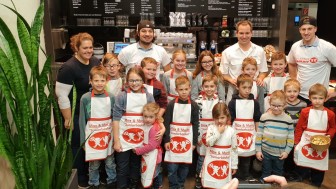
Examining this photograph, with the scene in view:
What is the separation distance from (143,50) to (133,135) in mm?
973

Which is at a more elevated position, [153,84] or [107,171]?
[153,84]

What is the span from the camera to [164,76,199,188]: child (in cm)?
346

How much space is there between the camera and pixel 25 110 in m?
2.38

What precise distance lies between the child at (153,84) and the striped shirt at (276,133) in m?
1.02

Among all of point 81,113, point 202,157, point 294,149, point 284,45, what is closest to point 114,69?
point 81,113

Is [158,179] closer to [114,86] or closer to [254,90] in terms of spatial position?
[114,86]

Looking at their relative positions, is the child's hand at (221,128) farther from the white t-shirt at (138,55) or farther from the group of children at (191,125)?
the white t-shirt at (138,55)

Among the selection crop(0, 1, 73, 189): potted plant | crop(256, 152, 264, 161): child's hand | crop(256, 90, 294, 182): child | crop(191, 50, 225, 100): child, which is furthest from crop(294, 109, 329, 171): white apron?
crop(0, 1, 73, 189): potted plant

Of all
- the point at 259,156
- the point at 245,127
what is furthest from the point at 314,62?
the point at 259,156

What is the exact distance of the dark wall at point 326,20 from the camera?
5680 millimetres

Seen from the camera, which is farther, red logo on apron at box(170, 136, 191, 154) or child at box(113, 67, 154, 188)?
red logo on apron at box(170, 136, 191, 154)

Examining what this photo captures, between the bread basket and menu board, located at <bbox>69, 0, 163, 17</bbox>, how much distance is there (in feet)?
10.4

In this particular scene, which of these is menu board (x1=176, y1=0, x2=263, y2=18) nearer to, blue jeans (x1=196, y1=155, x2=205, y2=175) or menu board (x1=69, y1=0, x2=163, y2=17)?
menu board (x1=69, y1=0, x2=163, y2=17)

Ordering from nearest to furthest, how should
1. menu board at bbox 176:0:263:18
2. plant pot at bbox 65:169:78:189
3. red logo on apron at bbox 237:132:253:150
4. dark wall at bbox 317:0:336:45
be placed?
plant pot at bbox 65:169:78:189 → red logo on apron at bbox 237:132:253:150 → menu board at bbox 176:0:263:18 → dark wall at bbox 317:0:336:45
